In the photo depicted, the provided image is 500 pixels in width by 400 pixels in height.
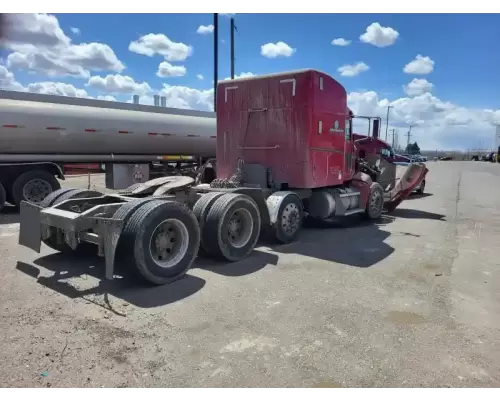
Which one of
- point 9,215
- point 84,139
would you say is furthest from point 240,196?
point 84,139

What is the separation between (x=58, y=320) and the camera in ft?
13.5

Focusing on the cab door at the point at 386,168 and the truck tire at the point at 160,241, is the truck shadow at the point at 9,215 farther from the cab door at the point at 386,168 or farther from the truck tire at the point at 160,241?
the cab door at the point at 386,168

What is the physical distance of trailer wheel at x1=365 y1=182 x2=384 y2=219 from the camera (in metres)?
10.4

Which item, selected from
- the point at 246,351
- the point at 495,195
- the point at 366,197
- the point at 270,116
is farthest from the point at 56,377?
the point at 495,195

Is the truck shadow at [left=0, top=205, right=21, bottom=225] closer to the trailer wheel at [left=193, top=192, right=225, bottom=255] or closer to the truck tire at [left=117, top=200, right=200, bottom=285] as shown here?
the trailer wheel at [left=193, top=192, right=225, bottom=255]

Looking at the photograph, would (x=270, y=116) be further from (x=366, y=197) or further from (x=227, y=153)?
(x=366, y=197)

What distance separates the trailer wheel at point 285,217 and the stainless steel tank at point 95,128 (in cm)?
727

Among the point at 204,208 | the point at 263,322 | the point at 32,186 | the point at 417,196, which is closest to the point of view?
the point at 263,322

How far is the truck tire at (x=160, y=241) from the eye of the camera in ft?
16.1

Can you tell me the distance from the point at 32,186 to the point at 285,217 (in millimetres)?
7787

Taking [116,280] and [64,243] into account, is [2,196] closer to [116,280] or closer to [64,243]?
[64,243]

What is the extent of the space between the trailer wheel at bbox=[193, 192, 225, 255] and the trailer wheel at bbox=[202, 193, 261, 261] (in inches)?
2.1

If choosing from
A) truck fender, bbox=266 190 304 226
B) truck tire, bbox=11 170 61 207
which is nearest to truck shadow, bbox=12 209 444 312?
truck fender, bbox=266 190 304 226

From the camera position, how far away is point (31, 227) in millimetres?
5648
